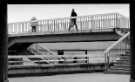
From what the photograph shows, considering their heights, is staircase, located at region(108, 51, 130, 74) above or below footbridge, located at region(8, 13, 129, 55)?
below

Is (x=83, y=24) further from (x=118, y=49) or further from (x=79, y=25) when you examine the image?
(x=118, y=49)

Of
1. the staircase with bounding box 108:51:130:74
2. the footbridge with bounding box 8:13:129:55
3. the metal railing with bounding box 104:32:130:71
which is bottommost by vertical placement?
Result: the staircase with bounding box 108:51:130:74

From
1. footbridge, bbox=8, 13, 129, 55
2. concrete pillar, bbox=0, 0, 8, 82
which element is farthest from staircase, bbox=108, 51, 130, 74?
concrete pillar, bbox=0, 0, 8, 82

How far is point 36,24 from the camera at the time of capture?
25.6 meters

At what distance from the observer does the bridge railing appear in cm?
2129

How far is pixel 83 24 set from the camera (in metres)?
23.0

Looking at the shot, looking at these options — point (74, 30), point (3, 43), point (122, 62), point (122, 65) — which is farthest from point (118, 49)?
point (3, 43)

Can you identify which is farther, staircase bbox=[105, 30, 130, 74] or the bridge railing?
the bridge railing

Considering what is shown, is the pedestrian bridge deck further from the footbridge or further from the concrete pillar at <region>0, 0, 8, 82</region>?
the concrete pillar at <region>0, 0, 8, 82</region>

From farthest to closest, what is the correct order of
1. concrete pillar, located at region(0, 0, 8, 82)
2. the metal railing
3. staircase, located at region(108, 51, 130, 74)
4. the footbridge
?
the footbridge → the metal railing → staircase, located at region(108, 51, 130, 74) → concrete pillar, located at region(0, 0, 8, 82)

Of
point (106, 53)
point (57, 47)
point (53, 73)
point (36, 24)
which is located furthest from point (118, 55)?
point (57, 47)

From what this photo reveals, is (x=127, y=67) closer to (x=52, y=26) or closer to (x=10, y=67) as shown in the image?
(x=10, y=67)

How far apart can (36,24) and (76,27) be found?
15.4 feet

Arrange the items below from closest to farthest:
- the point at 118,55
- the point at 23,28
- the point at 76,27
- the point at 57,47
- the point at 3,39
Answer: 1. the point at 3,39
2. the point at 118,55
3. the point at 76,27
4. the point at 23,28
5. the point at 57,47
